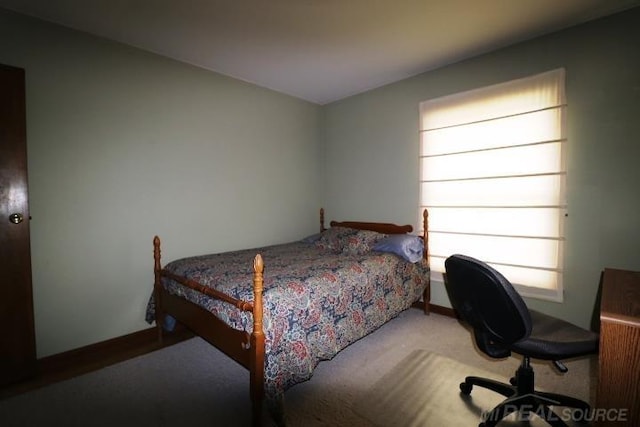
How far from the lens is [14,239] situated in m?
2.01

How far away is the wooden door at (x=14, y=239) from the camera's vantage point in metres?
1.96

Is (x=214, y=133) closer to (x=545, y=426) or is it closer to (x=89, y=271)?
(x=89, y=271)

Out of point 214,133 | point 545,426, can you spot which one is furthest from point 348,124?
point 545,426

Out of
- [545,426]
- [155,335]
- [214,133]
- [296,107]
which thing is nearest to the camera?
[545,426]

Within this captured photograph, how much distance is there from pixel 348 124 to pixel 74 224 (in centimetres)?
316

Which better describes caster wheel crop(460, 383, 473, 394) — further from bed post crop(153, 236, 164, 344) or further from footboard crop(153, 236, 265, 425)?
bed post crop(153, 236, 164, 344)

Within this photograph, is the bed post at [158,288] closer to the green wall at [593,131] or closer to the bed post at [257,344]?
the bed post at [257,344]

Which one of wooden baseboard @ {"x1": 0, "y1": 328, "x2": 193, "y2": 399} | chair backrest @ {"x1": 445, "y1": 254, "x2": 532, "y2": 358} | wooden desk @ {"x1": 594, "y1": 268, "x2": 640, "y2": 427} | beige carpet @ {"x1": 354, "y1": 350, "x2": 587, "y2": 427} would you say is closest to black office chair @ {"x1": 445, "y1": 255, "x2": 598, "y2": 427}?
chair backrest @ {"x1": 445, "y1": 254, "x2": 532, "y2": 358}

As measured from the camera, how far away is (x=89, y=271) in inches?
94.8

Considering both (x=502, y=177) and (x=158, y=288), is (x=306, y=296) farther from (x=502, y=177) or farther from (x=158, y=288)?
(x=502, y=177)

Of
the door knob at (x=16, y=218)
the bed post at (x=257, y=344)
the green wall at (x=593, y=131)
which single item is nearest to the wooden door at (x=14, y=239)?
the door knob at (x=16, y=218)

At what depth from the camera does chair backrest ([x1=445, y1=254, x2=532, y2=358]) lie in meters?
1.37

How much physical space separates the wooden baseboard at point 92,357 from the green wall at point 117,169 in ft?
0.22

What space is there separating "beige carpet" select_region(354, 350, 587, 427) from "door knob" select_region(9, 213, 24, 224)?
102 inches
